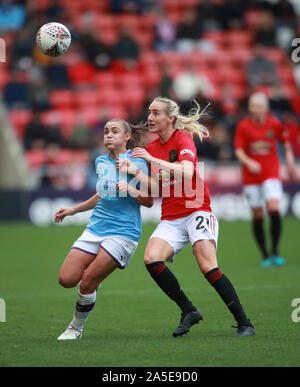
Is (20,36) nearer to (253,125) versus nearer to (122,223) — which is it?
(253,125)

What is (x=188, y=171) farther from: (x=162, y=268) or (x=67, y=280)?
(x=67, y=280)

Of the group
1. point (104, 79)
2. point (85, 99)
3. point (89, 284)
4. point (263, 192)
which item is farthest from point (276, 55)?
point (89, 284)

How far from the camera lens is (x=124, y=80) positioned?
22406 millimetres

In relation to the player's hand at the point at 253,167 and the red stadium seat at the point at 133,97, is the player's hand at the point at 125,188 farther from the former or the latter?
the red stadium seat at the point at 133,97

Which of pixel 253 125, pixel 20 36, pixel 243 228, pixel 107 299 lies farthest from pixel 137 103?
pixel 107 299

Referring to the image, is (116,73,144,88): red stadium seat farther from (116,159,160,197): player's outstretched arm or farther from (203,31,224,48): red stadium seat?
(116,159,160,197): player's outstretched arm

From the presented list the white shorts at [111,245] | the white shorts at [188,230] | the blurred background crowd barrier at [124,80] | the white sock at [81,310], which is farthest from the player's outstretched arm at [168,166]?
the blurred background crowd barrier at [124,80]

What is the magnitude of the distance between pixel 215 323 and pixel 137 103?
1469 centimetres

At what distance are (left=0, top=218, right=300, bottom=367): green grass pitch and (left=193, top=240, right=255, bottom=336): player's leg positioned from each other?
6.0 inches

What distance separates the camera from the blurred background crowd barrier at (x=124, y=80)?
61.9ft

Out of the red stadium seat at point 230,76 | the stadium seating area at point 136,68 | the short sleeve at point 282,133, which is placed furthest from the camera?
the red stadium seat at point 230,76

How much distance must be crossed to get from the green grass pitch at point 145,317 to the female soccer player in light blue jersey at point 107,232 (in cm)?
46

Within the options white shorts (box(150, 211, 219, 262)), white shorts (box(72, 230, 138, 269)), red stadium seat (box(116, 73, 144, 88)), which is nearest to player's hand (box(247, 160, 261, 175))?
white shorts (box(150, 211, 219, 262))

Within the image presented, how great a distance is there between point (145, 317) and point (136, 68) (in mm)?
15834
